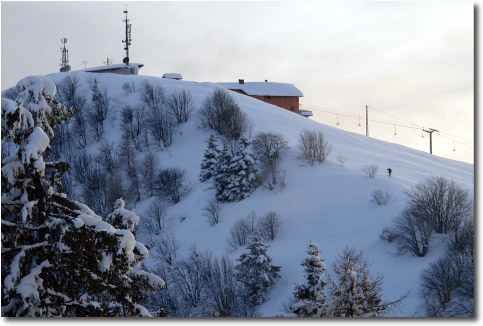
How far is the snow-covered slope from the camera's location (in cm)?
2791

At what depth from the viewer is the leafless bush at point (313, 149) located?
47344mm

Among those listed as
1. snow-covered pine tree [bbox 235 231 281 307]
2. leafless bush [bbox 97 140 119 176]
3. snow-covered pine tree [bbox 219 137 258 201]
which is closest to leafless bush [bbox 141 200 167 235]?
snow-covered pine tree [bbox 219 137 258 201]

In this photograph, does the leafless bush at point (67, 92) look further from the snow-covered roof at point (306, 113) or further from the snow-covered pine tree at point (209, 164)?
the snow-covered roof at point (306, 113)

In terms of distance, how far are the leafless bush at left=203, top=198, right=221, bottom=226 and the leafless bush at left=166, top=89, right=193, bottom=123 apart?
19.9m

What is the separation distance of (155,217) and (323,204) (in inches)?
437

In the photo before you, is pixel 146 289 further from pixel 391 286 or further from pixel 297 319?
pixel 391 286

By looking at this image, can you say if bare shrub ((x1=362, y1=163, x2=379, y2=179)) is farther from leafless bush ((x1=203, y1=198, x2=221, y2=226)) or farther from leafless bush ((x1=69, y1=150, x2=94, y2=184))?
leafless bush ((x1=69, y1=150, x2=94, y2=184))

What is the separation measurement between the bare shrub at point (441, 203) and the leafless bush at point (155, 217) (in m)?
15.6

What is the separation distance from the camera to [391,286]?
Answer: 24.6 meters

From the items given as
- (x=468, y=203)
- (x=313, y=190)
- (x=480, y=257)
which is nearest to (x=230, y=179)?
(x=313, y=190)

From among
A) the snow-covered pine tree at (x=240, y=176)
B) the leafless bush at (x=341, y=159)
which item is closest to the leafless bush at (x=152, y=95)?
the snow-covered pine tree at (x=240, y=176)

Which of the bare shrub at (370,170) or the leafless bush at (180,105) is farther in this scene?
the leafless bush at (180,105)

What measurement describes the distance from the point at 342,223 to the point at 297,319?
26.3m

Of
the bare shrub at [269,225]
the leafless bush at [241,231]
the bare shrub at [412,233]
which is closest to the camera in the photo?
the bare shrub at [412,233]
